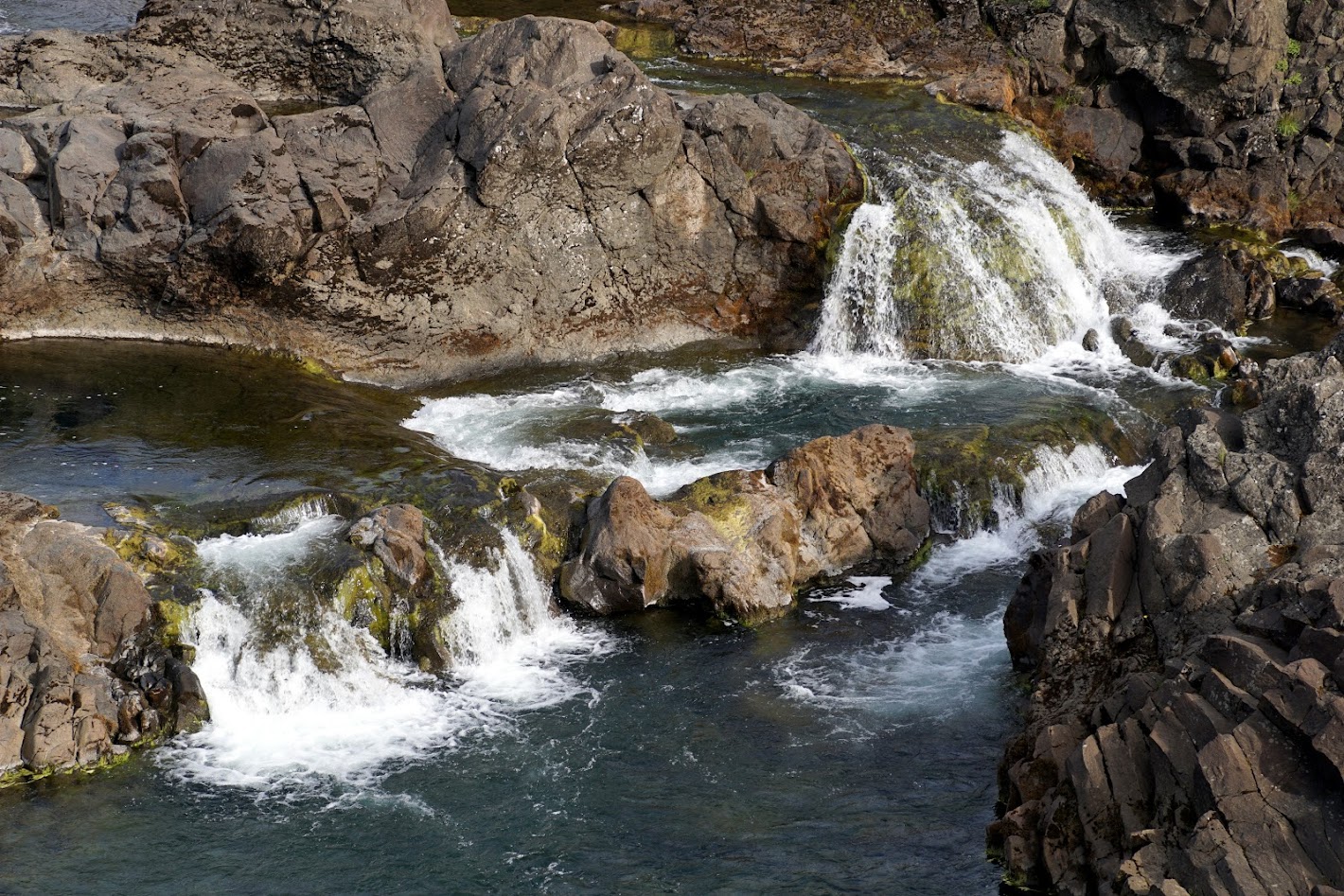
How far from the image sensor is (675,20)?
35.7 metres

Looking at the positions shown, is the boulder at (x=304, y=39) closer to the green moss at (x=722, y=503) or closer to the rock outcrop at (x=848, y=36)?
the rock outcrop at (x=848, y=36)

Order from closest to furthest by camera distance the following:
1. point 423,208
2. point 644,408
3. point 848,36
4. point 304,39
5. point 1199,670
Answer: point 1199,670, point 644,408, point 423,208, point 304,39, point 848,36

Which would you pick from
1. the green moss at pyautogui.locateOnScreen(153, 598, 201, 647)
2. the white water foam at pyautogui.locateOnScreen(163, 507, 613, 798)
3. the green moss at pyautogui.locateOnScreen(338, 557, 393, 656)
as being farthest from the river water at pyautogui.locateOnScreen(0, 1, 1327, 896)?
the green moss at pyautogui.locateOnScreen(338, 557, 393, 656)

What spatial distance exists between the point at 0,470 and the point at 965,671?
13.4 meters

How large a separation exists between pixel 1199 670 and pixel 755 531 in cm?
735

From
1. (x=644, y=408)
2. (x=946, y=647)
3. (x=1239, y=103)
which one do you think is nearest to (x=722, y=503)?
(x=946, y=647)

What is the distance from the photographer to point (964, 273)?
26.4 meters

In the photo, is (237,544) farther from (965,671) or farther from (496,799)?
(965,671)

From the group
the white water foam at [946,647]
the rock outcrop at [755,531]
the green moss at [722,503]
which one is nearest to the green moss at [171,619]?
the rock outcrop at [755,531]

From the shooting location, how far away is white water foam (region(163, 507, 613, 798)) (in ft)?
50.5

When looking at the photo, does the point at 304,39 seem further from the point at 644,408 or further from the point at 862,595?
the point at 862,595

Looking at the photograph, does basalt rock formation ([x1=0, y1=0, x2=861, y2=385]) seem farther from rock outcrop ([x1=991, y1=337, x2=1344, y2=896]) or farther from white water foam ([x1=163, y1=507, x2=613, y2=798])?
rock outcrop ([x1=991, y1=337, x2=1344, y2=896])

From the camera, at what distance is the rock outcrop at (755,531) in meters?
18.2

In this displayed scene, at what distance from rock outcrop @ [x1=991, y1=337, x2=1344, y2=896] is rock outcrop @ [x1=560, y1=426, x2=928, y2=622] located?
3138 millimetres
